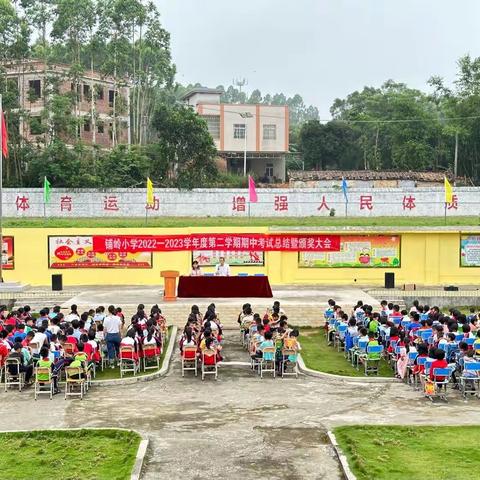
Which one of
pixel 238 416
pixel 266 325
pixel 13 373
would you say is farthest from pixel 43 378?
pixel 266 325

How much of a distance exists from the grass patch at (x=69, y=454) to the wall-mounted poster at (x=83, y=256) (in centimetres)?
1488

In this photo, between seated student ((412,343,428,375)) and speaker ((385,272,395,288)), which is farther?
speaker ((385,272,395,288))

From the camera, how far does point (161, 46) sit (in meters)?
48.9

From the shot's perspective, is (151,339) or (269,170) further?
(269,170)

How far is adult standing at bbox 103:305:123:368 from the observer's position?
53.1ft

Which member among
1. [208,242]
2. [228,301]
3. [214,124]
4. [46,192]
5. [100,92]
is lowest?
[228,301]

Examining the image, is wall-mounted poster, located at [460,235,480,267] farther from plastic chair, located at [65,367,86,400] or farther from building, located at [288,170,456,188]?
building, located at [288,170,456,188]

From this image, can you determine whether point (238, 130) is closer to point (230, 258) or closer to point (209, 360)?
point (230, 258)

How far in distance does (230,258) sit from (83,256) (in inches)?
200

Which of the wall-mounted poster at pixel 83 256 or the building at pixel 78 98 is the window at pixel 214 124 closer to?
the building at pixel 78 98

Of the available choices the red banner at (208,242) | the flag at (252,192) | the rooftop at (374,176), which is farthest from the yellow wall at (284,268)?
the rooftop at (374,176)

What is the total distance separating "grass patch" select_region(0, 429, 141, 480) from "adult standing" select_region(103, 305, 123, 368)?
4884 millimetres

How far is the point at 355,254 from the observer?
85.9 ft

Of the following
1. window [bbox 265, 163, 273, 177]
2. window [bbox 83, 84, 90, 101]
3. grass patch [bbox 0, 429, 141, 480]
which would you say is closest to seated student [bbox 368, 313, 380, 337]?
grass patch [bbox 0, 429, 141, 480]
